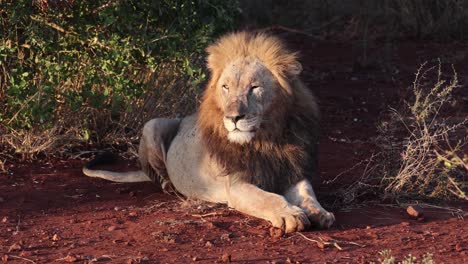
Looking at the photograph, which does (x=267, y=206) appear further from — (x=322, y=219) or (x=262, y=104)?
(x=262, y=104)

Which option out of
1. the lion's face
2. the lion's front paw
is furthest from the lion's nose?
the lion's front paw

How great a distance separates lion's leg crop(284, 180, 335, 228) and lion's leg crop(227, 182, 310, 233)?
3.2 inches

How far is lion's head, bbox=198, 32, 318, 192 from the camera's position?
222 inches

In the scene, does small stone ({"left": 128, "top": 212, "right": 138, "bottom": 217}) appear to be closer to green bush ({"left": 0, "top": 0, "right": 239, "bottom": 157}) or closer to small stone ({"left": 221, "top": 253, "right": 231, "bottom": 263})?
small stone ({"left": 221, "top": 253, "right": 231, "bottom": 263})

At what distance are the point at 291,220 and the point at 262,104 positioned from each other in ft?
2.49

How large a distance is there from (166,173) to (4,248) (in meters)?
1.80

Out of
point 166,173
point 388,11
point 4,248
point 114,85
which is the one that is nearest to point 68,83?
point 114,85

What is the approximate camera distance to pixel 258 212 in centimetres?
546

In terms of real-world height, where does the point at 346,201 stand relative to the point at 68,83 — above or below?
below

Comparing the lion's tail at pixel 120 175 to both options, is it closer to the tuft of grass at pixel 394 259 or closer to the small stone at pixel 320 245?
the small stone at pixel 320 245

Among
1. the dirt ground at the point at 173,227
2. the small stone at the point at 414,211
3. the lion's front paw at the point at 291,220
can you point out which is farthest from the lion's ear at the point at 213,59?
the small stone at the point at 414,211

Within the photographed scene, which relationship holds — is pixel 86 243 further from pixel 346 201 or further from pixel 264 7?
pixel 264 7

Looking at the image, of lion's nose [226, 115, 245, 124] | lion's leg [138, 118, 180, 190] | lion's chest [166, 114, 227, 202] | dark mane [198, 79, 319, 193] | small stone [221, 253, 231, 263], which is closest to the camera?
small stone [221, 253, 231, 263]

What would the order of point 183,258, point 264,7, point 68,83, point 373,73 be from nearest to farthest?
1. point 183,258
2. point 68,83
3. point 373,73
4. point 264,7
